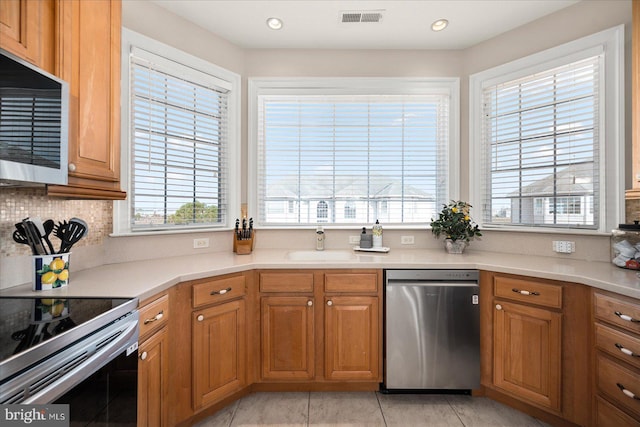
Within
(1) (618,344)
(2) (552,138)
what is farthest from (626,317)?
(2) (552,138)

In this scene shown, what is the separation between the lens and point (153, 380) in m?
1.45

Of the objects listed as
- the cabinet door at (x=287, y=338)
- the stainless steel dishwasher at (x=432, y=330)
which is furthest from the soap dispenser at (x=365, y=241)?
the cabinet door at (x=287, y=338)

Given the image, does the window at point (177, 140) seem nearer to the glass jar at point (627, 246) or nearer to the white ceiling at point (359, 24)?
the white ceiling at point (359, 24)

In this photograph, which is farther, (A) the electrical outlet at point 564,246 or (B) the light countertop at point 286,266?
(A) the electrical outlet at point 564,246

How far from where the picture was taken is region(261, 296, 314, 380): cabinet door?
2012 mm

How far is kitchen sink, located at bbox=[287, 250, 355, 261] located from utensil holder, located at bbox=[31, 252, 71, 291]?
141 centimetres

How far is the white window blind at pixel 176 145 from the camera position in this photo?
6.91 ft

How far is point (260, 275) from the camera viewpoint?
2.01 meters

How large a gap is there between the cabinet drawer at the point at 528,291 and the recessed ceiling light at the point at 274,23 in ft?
8.52

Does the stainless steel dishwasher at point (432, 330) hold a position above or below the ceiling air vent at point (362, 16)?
below

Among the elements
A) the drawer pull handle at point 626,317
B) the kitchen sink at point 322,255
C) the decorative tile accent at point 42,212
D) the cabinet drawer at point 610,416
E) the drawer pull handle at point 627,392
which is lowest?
the cabinet drawer at point 610,416

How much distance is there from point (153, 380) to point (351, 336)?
123cm

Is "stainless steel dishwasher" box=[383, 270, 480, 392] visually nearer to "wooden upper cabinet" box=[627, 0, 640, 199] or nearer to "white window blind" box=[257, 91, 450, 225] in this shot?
"white window blind" box=[257, 91, 450, 225]

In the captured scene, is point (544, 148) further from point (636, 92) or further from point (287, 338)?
point (287, 338)
